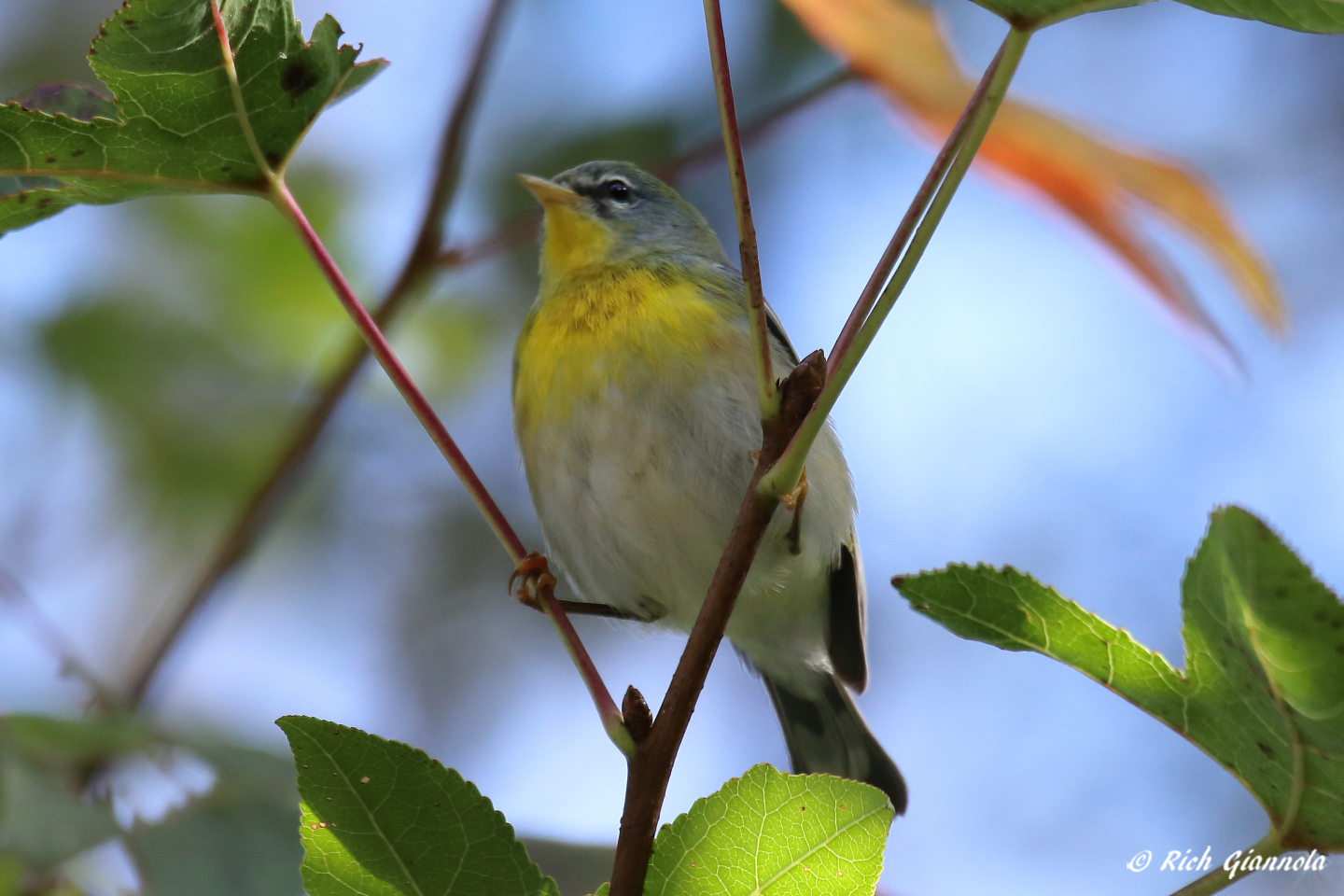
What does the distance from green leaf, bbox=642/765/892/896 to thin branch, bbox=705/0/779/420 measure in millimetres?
419

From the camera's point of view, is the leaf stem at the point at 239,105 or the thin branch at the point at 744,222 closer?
the thin branch at the point at 744,222

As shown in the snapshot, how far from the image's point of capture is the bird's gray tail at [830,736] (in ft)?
12.2

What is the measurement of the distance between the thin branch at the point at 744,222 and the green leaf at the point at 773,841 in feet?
1.38

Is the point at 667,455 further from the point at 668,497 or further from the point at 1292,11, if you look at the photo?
the point at 1292,11

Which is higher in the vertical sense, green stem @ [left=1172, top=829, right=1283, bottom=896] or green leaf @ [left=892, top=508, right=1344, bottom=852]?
green leaf @ [left=892, top=508, right=1344, bottom=852]

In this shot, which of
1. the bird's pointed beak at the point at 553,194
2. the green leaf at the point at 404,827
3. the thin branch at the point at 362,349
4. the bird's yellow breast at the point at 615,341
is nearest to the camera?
the green leaf at the point at 404,827

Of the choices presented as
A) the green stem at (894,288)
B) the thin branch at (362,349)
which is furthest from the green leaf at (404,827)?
the thin branch at (362,349)

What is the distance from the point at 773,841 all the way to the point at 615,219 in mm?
2657

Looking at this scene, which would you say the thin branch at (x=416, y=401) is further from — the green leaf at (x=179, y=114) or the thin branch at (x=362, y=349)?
the thin branch at (x=362, y=349)

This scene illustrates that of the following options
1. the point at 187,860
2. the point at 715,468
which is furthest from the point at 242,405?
the point at 187,860

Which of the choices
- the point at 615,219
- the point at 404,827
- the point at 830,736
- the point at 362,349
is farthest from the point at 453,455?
the point at 830,736

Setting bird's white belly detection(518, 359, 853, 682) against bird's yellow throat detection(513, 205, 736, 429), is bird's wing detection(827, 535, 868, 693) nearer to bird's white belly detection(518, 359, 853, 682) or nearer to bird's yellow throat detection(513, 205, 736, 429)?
bird's white belly detection(518, 359, 853, 682)

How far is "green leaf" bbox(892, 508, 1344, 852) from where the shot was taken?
110 cm

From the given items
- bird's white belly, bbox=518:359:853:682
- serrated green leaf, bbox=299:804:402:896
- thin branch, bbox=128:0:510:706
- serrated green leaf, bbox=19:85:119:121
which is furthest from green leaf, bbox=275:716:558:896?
bird's white belly, bbox=518:359:853:682
